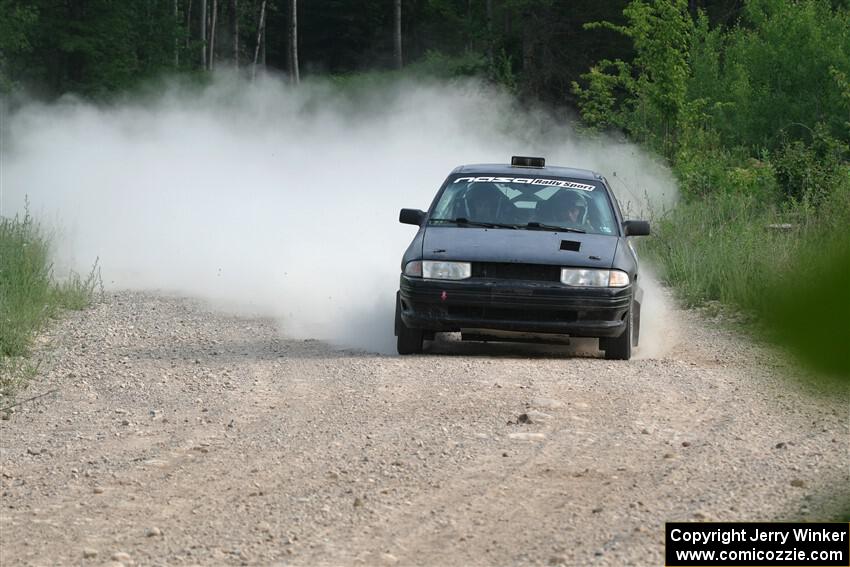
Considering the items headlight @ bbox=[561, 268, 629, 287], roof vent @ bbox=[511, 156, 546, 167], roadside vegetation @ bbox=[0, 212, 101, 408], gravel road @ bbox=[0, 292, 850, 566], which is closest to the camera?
gravel road @ bbox=[0, 292, 850, 566]

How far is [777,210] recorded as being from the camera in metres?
19.3

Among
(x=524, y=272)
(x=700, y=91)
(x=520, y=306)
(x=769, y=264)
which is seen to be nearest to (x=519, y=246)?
(x=524, y=272)

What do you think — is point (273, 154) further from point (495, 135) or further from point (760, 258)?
point (760, 258)

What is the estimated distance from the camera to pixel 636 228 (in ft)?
36.3

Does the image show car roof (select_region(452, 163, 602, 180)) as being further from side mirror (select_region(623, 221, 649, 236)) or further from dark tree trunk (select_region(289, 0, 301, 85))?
dark tree trunk (select_region(289, 0, 301, 85))

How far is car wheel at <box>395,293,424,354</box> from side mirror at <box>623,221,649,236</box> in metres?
2.05

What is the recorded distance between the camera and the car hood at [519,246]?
10070mm

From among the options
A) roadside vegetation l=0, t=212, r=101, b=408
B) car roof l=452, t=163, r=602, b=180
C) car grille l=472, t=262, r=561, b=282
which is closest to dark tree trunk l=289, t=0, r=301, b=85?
roadside vegetation l=0, t=212, r=101, b=408

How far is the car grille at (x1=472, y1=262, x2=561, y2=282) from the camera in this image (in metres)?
10.0

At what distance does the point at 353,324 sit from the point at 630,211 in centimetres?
893

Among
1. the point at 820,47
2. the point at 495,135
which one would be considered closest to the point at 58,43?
the point at 495,135

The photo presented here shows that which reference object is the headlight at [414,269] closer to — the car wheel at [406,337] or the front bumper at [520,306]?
the front bumper at [520,306]

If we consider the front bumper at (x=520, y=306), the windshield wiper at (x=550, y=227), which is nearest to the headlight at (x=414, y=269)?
the front bumper at (x=520, y=306)

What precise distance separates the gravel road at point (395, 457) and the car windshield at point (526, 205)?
1.12 m
